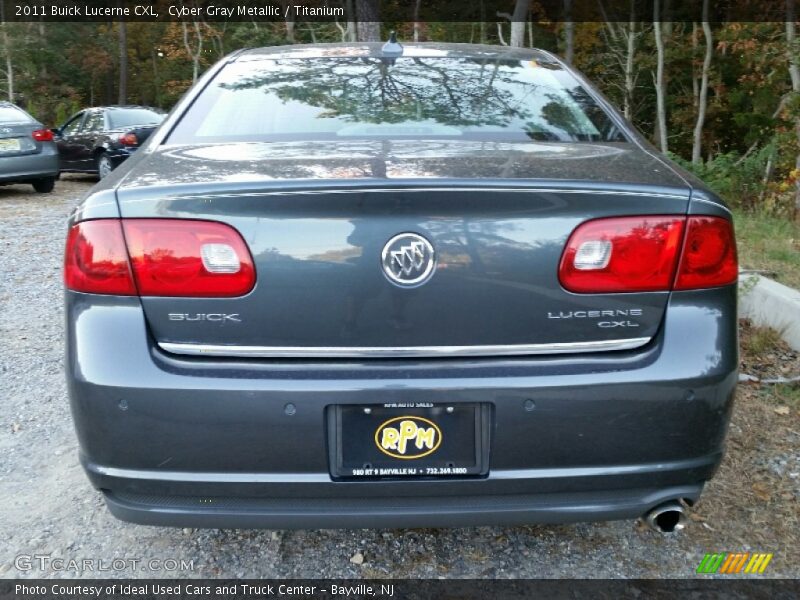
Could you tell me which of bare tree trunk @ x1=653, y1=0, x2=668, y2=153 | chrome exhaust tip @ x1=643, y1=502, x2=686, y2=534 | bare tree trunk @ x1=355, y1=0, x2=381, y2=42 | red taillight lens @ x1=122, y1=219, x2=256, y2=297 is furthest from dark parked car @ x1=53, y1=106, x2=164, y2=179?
bare tree trunk @ x1=653, y1=0, x2=668, y2=153

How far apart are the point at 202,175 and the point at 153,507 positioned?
2.83ft

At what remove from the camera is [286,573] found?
236cm

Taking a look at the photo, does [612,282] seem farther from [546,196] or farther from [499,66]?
[499,66]

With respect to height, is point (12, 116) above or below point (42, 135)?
above

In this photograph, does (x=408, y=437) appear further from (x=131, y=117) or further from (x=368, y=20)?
(x=368, y=20)

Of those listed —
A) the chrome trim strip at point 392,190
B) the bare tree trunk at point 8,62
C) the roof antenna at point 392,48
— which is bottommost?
the chrome trim strip at point 392,190

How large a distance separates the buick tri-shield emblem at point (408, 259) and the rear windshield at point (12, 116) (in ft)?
36.9

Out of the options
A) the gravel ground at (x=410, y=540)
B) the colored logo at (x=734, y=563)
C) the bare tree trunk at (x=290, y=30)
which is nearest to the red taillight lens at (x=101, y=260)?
the gravel ground at (x=410, y=540)

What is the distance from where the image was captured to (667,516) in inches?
80.4

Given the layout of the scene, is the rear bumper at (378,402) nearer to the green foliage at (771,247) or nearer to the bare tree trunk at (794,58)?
the green foliage at (771,247)

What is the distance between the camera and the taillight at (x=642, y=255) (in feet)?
6.07

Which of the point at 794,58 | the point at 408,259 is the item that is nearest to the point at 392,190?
the point at 408,259

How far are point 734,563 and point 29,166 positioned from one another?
1127 cm

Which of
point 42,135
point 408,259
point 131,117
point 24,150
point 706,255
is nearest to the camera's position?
point 408,259
